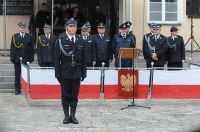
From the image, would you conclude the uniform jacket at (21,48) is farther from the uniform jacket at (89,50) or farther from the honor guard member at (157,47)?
the honor guard member at (157,47)

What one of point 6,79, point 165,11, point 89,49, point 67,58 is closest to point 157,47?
point 89,49

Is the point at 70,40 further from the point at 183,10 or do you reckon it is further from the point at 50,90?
the point at 183,10

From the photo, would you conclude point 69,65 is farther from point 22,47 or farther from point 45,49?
point 22,47

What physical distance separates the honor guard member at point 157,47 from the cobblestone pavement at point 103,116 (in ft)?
4.46

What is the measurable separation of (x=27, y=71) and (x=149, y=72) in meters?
3.00

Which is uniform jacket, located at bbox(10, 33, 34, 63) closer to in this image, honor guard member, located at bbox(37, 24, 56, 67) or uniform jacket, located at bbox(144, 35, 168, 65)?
honor guard member, located at bbox(37, 24, 56, 67)

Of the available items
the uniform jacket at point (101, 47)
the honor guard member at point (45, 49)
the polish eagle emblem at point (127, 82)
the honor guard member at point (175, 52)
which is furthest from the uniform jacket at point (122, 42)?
the honor guard member at point (45, 49)

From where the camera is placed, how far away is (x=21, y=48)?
13445mm

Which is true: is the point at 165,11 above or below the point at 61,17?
above

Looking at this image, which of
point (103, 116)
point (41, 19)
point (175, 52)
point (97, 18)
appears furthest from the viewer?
point (97, 18)

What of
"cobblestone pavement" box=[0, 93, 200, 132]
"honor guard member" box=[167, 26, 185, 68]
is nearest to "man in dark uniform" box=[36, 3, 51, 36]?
"cobblestone pavement" box=[0, 93, 200, 132]

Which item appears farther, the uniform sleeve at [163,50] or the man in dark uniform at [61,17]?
the man in dark uniform at [61,17]

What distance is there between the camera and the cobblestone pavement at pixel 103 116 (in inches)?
364

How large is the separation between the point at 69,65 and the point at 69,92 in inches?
22.9
